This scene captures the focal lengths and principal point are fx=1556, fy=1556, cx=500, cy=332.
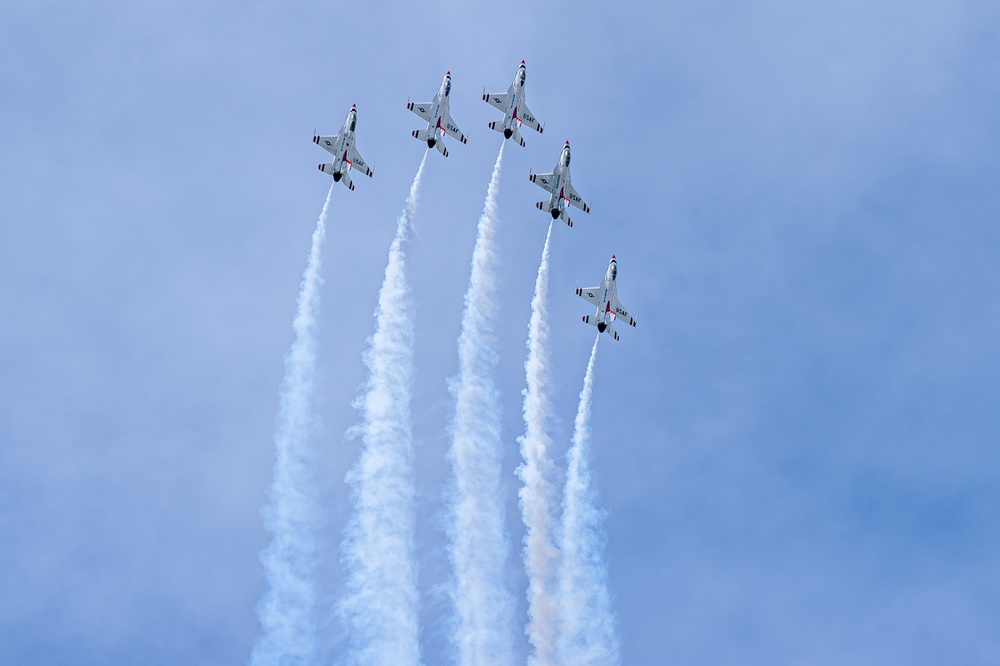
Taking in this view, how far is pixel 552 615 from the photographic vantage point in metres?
118

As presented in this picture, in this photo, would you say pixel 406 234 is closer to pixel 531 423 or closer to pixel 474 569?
pixel 531 423

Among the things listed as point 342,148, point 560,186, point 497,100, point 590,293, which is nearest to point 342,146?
point 342,148

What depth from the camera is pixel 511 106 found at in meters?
139

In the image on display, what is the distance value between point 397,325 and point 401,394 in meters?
6.88

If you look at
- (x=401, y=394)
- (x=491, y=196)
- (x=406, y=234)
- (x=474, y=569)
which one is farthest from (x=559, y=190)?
(x=474, y=569)

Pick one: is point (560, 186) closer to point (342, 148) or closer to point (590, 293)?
point (590, 293)

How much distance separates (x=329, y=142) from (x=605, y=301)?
92.7 ft

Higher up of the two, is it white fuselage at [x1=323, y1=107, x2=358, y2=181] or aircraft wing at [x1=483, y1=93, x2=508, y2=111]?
aircraft wing at [x1=483, y1=93, x2=508, y2=111]

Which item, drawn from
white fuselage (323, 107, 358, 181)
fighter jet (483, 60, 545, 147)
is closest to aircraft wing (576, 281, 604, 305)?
fighter jet (483, 60, 545, 147)

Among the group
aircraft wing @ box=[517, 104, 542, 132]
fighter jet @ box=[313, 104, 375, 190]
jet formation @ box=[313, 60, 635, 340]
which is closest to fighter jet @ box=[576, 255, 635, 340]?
jet formation @ box=[313, 60, 635, 340]

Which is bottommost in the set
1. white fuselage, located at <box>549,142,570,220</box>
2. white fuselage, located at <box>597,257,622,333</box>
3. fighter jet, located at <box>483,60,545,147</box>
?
white fuselage, located at <box>597,257,622,333</box>

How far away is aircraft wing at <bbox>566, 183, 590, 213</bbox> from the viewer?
140 m

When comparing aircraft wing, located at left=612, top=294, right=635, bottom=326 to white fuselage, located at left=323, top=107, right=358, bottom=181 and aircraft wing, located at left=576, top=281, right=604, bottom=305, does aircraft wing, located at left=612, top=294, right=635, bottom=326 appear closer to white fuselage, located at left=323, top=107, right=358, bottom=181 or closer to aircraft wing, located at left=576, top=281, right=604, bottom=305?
aircraft wing, located at left=576, top=281, right=604, bottom=305

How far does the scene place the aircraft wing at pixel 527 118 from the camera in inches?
5516
